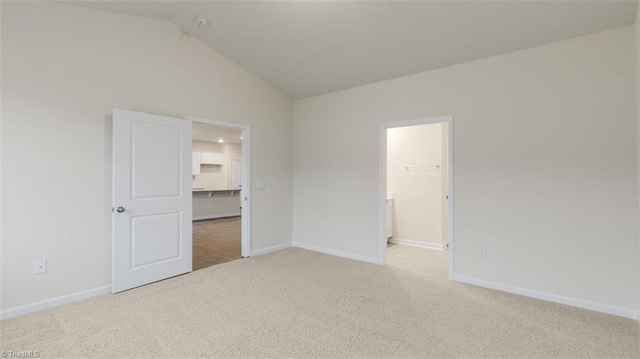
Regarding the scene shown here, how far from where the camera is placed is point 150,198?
11.2ft

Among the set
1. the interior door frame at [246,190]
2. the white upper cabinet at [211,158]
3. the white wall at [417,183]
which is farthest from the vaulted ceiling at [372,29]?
the white upper cabinet at [211,158]

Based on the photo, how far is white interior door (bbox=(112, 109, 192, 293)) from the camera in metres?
3.16

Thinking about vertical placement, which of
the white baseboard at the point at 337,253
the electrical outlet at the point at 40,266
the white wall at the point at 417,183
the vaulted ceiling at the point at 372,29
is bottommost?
the white baseboard at the point at 337,253

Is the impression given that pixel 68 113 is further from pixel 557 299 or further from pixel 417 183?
pixel 557 299

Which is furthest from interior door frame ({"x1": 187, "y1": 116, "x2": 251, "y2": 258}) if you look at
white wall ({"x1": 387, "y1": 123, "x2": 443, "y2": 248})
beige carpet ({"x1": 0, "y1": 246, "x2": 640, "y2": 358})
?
white wall ({"x1": 387, "y1": 123, "x2": 443, "y2": 248})

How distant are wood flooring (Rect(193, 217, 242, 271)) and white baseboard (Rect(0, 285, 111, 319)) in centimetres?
105

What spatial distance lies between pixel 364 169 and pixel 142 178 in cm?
275

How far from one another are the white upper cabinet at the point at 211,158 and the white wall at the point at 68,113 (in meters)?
5.11

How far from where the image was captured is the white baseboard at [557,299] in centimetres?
266

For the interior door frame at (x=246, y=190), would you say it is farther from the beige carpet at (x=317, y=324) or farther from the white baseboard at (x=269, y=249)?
the beige carpet at (x=317, y=324)

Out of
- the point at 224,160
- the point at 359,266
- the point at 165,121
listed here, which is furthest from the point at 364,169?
the point at 224,160

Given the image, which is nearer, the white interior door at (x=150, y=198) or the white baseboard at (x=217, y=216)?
the white interior door at (x=150, y=198)

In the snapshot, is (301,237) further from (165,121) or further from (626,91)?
(626,91)

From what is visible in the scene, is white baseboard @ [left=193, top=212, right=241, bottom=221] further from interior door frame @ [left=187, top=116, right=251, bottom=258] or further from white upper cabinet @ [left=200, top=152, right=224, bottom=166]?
interior door frame @ [left=187, top=116, right=251, bottom=258]
